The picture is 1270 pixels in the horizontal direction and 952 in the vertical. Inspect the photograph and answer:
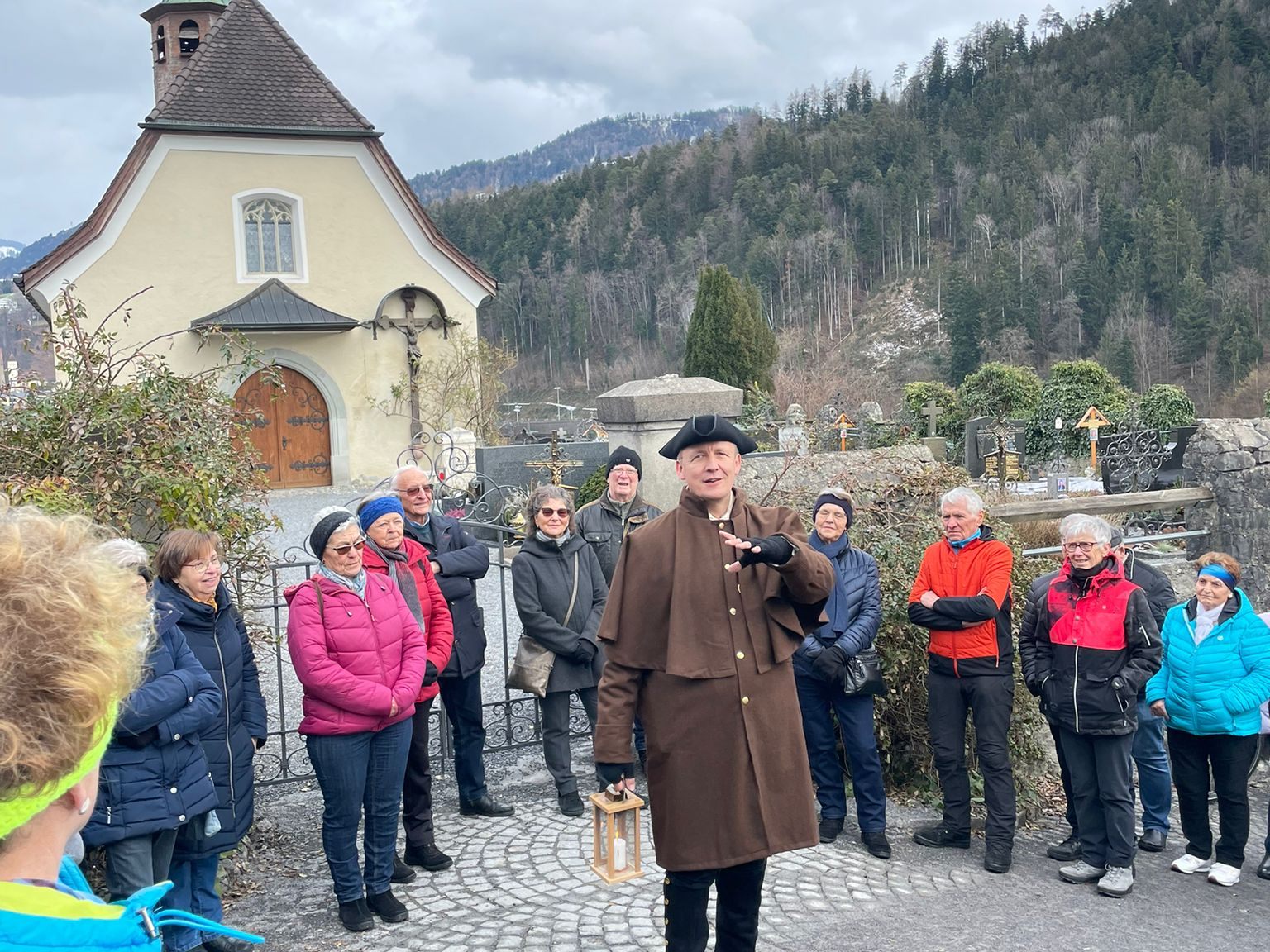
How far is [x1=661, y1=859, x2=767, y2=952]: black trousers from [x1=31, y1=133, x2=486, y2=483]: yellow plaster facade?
17.1 m

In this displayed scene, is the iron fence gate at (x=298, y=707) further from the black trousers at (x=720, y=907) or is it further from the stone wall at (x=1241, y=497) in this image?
the stone wall at (x=1241, y=497)

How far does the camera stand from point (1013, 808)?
17.1ft

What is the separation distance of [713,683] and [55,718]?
2.36 m

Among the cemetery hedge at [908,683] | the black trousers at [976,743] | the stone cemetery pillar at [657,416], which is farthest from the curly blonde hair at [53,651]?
the stone cemetery pillar at [657,416]

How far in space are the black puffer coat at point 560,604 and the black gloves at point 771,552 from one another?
8.30 feet

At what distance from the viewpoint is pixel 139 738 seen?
3900 millimetres

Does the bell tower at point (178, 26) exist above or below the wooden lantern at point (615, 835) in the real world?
above

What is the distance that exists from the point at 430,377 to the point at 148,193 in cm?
592

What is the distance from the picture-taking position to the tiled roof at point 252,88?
1981 cm

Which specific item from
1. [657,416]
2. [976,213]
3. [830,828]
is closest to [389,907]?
[830,828]

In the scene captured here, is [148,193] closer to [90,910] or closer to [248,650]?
[248,650]

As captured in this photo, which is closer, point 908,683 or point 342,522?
point 342,522

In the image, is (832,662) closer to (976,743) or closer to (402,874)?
(976,743)

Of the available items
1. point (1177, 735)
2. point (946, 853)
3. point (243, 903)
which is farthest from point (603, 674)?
point (1177, 735)
